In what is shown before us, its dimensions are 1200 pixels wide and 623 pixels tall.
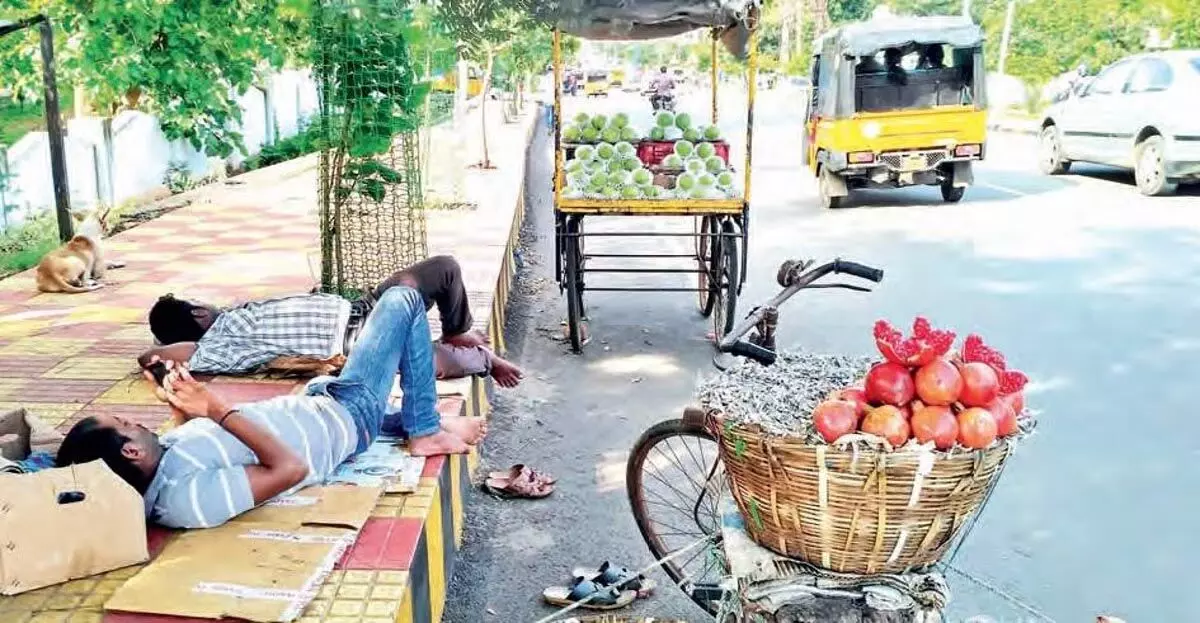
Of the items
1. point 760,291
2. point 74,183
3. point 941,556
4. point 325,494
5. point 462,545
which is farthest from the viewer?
point 74,183

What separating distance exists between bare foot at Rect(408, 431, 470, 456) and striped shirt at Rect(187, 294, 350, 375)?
107 centimetres

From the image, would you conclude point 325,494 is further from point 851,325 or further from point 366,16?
point 851,325

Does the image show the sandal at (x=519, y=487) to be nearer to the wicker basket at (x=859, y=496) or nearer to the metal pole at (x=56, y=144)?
the wicker basket at (x=859, y=496)

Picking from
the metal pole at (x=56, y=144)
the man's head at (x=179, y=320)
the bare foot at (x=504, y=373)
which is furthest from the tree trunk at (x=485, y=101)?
the bare foot at (x=504, y=373)

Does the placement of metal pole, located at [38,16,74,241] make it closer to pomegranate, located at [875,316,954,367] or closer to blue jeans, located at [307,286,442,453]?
blue jeans, located at [307,286,442,453]

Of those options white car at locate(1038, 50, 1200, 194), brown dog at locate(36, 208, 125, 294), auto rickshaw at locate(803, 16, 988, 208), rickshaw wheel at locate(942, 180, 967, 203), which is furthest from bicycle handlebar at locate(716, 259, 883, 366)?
white car at locate(1038, 50, 1200, 194)

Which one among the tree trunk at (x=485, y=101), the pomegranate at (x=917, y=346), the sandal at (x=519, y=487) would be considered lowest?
the sandal at (x=519, y=487)

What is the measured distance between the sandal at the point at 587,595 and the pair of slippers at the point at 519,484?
2.78 ft

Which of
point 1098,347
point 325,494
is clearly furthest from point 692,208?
point 325,494

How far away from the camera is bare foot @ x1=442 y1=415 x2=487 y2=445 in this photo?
12.3ft

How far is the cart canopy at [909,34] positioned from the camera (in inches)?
483

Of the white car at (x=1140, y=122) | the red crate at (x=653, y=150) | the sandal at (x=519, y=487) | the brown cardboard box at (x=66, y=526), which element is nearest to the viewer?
the brown cardboard box at (x=66, y=526)

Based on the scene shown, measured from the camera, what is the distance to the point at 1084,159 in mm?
13922

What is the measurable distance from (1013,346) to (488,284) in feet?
10.9
